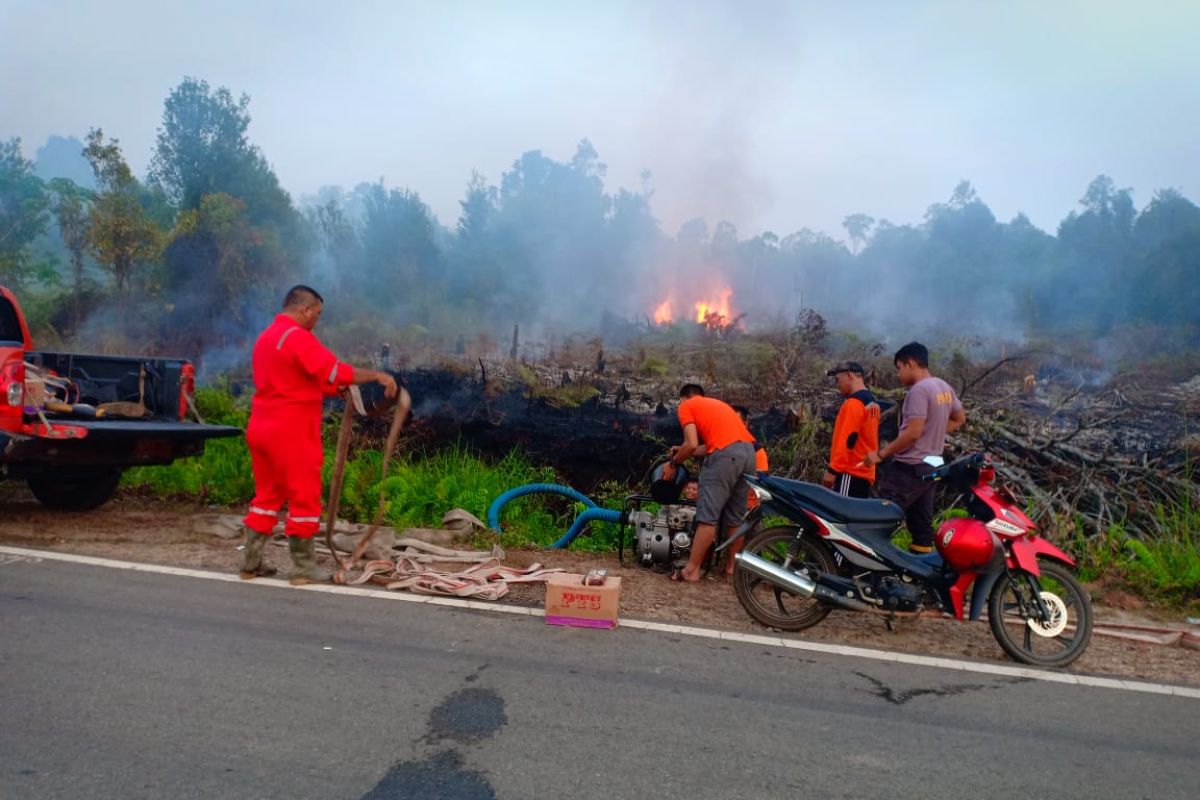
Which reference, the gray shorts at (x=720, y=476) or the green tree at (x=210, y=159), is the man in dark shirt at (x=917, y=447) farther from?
the green tree at (x=210, y=159)

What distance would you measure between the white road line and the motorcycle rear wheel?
238mm

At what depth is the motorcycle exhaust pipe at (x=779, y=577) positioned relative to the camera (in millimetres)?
4914

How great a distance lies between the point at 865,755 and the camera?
3.29 metres

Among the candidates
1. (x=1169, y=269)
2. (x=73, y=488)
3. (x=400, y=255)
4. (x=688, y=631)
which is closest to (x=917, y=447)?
(x=688, y=631)

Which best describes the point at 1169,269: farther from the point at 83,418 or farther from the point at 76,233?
the point at 76,233

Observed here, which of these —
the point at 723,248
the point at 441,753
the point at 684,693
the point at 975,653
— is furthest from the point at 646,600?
the point at 723,248

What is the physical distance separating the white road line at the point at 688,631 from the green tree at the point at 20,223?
72.8ft

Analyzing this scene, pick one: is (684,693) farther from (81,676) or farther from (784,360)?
(784,360)

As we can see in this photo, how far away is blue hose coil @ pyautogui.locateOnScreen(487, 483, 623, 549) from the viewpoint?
6.85 meters

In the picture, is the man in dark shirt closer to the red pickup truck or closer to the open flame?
the red pickup truck

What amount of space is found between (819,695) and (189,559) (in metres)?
4.56

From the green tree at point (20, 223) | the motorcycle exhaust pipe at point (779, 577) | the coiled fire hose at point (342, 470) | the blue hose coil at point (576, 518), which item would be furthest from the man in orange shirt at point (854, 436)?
the green tree at point (20, 223)

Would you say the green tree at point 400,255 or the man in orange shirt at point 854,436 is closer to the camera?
the man in orange shirt at point 854,436

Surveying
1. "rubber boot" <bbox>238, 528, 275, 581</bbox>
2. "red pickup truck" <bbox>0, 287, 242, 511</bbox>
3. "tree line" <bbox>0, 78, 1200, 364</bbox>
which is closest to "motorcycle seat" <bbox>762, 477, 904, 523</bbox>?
"rubber boot" <bbox>238, 528, 275, 581</bbox>
